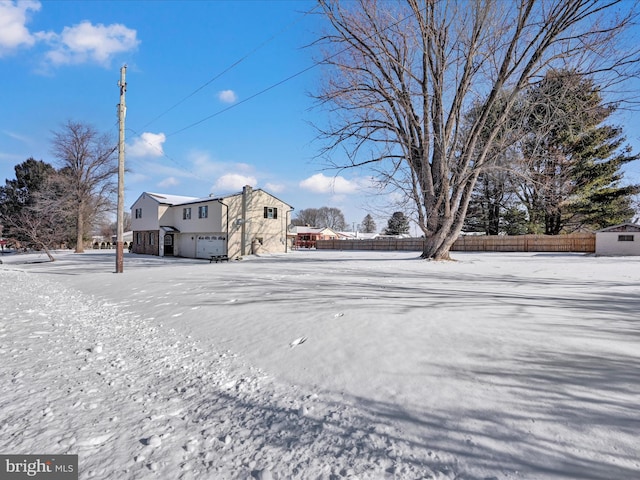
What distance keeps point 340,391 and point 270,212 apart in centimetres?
2824

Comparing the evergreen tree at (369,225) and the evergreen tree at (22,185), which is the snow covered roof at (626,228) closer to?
the evergreen tree at (22,185)

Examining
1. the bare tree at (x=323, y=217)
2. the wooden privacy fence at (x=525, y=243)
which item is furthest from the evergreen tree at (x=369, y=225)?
the wooden privacy fence at (x=525, y=243)

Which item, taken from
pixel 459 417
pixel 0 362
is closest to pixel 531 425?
pixel 459 417

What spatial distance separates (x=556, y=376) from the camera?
3037 mm

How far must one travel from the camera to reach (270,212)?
30.7 metres

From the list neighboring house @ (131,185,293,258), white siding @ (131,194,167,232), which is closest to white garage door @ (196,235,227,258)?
neighboring house @ (131,185,293,258)

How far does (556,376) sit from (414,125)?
14.9 m

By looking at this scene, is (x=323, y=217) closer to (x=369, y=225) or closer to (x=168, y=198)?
(x=369, y=225)

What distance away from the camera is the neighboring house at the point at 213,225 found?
89.4 ft

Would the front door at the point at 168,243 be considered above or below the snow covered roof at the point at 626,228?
A: below

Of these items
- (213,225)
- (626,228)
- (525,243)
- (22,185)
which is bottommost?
(525,243)

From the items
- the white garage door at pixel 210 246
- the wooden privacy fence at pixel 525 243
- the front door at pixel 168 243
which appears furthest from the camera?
the front door at pixel 168 243

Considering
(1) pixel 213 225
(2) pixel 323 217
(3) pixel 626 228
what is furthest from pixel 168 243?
(2) pixel 323 217

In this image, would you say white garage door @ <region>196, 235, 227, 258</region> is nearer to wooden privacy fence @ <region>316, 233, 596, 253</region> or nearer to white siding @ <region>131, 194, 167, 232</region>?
white siding @ <region>131, 194, 167, 232</region>
